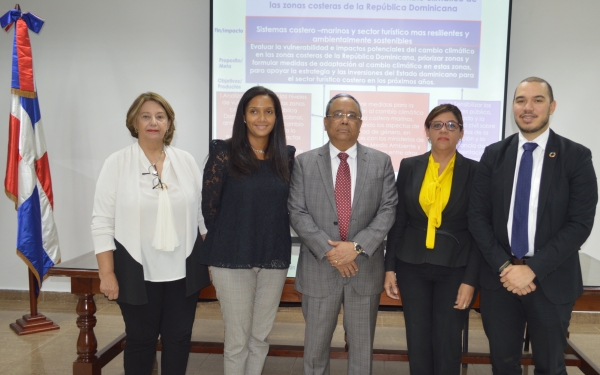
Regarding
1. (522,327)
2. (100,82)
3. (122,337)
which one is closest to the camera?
(522,327)

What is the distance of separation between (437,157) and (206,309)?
282 cm

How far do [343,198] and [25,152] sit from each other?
2668 mm

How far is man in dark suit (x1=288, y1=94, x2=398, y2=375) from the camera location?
2137 mm

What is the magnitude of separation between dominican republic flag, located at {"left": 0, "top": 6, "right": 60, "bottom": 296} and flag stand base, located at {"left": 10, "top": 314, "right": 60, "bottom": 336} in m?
0.35

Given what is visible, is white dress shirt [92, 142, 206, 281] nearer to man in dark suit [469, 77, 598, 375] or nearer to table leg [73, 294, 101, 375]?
table leg [73, 294, 101, 375]

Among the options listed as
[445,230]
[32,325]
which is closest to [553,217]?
[445,230]

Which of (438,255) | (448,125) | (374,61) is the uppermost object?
(374,61)

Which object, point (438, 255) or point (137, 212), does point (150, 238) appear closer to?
point (137, 212)

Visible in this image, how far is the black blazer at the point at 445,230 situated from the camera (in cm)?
208

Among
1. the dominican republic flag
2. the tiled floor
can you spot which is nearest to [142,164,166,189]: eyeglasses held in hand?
the tiled floor

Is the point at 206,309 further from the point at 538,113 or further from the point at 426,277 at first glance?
the point at 538,113

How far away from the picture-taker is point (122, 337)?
2.94 m

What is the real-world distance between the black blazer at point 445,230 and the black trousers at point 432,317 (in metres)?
0.05

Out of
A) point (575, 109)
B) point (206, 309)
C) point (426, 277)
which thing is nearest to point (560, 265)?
point (426, 277)
